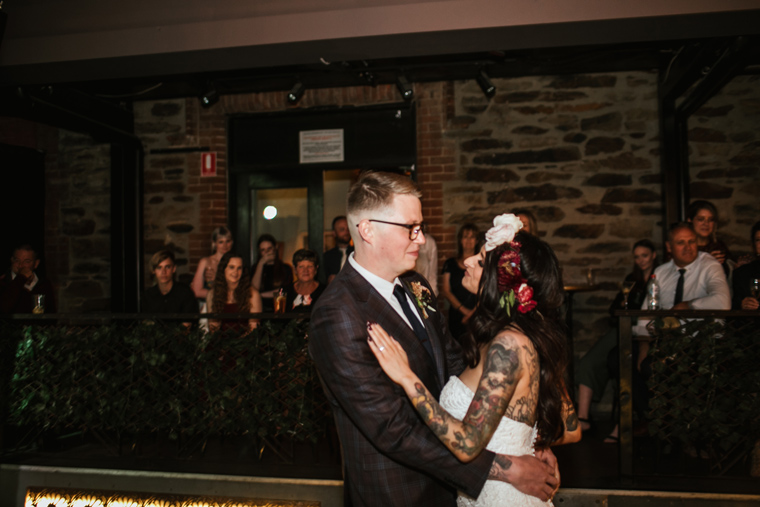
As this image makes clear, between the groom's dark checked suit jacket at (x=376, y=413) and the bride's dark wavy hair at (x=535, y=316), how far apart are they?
0.22 metres

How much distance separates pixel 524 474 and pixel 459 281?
3.60 metres

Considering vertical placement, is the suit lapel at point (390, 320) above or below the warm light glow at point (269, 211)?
below

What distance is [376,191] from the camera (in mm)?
1973

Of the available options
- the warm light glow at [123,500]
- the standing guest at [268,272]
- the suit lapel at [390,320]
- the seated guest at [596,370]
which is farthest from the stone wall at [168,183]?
the suit lapel at [390,320]

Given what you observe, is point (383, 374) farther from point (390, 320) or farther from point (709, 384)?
point (709, 384)

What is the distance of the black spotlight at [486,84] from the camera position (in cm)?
558

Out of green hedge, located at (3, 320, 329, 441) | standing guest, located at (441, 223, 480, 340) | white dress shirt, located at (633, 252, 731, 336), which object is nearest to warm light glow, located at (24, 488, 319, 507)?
green hedge, located at (3, 320, 329, 441)

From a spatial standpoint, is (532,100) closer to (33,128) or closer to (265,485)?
(265,485)

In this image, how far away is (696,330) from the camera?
11.1ft

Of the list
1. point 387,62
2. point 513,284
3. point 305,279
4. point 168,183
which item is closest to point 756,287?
point 513,284

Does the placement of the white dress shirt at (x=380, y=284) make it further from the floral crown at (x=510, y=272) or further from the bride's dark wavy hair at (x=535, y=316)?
the floral crown at (x=510, y=272)

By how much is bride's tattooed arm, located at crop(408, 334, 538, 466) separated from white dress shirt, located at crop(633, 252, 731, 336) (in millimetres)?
2687

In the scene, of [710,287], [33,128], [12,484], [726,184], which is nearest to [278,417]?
[12,484]

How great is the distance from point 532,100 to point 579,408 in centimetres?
322
